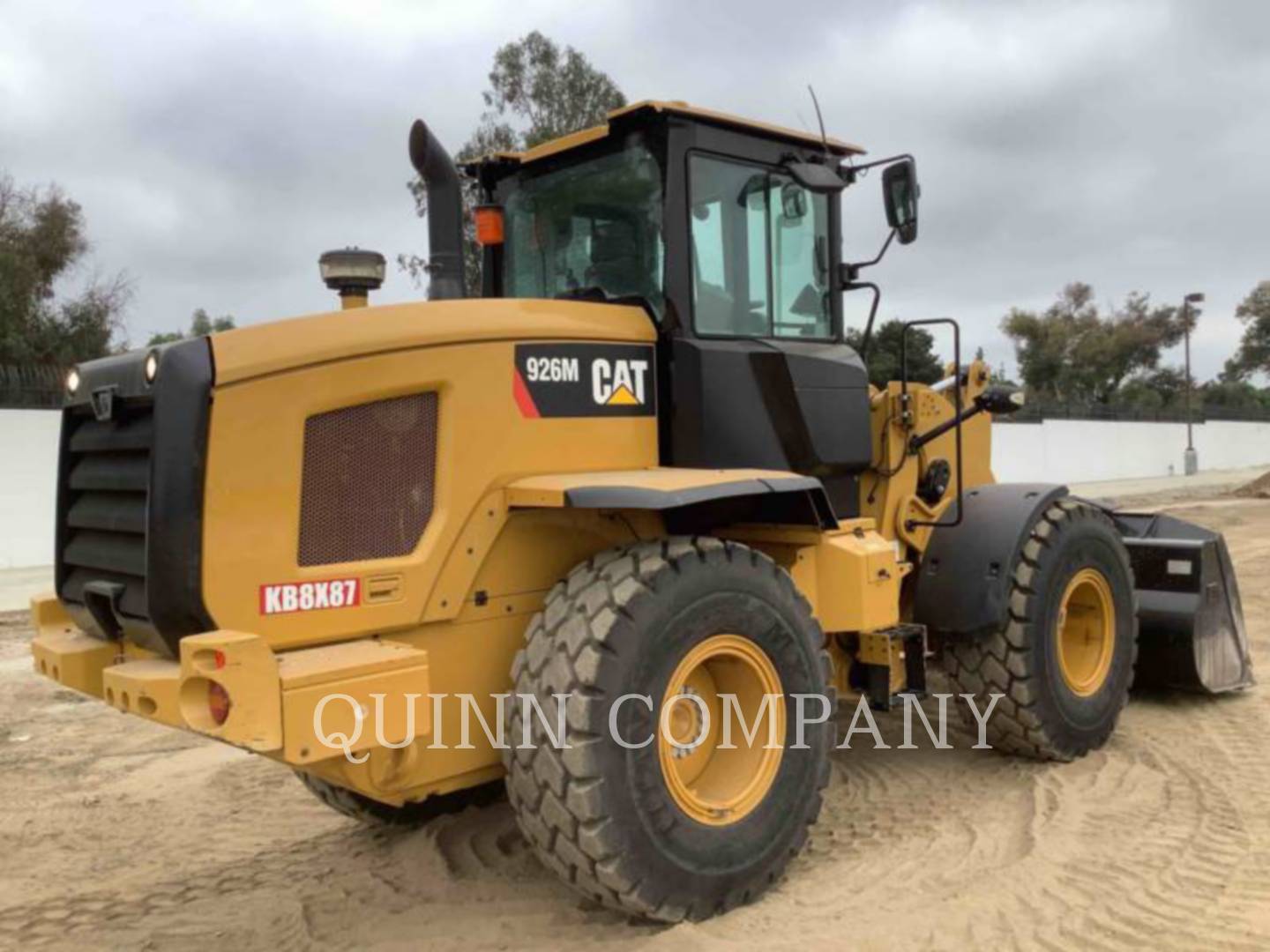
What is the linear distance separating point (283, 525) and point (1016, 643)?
126 inches

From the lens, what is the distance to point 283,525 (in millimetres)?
3238

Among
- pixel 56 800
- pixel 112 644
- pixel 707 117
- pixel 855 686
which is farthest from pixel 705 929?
pixel 56 800

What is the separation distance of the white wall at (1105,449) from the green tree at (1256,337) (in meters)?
20.9

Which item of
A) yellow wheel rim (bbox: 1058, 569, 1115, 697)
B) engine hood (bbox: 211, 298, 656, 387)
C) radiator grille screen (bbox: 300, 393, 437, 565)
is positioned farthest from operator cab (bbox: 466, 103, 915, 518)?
yellow wheel rim (bbox: 1058, 569, 1115, 697)

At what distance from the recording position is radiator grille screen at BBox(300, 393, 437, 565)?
3314 millimetres

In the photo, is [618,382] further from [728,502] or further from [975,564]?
[975,564]

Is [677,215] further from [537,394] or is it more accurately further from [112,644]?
[112,644]

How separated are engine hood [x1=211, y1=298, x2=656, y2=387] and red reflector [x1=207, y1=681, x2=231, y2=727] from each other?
2.68 ft

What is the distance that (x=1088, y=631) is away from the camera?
18.3 feet

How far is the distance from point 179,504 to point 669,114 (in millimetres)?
2279

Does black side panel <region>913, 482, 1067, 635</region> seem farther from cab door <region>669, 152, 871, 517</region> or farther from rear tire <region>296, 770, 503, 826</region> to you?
rear tire <region>296, 770, 503, 826</region>

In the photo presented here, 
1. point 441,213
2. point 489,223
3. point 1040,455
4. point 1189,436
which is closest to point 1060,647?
point 489,223

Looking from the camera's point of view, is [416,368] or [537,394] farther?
[537,394]

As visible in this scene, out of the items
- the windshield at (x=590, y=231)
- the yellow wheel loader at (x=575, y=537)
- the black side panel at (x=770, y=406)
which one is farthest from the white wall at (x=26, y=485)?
the black side panel at (x=770, y=406)
